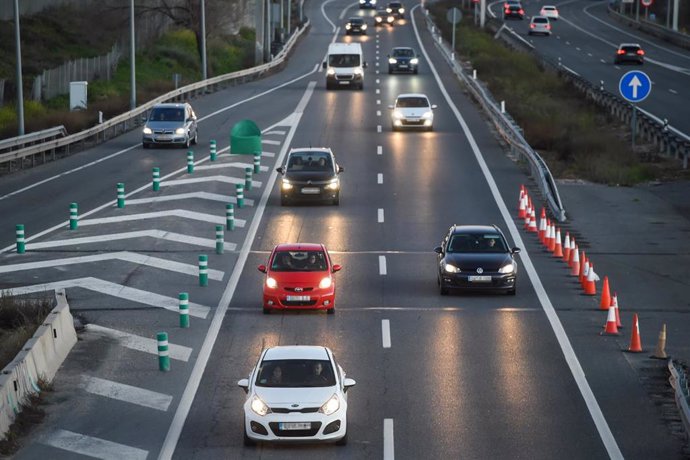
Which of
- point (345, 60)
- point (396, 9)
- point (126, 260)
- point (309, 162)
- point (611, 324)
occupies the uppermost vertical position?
point (396, 9)

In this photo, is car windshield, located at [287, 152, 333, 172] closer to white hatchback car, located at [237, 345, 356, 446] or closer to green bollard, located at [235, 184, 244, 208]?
green bollard, located at [235, 184, 244, 208]

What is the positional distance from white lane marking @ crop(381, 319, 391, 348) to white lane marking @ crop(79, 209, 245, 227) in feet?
36.2

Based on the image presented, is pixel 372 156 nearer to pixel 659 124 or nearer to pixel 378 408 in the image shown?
pixel 659 124

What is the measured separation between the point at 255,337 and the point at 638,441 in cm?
788

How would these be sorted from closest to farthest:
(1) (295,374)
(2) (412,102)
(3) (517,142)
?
1. (1) (295,374)
2. (3) (517,142)
3. (2) (412,102)

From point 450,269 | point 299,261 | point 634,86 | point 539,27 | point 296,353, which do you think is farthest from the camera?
point 539,27

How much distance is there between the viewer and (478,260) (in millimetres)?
26297

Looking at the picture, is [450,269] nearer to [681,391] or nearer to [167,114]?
[681,391]

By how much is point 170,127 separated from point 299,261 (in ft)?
81.8

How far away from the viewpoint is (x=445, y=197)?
126 feet

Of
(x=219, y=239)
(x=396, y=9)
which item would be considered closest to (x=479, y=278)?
(x=219, y=239)

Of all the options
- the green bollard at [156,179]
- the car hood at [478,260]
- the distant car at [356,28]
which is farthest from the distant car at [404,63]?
the car hood at [478,260]

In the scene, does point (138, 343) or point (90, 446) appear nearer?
point (90, 446)

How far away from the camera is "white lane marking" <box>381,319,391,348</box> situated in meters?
22.5
